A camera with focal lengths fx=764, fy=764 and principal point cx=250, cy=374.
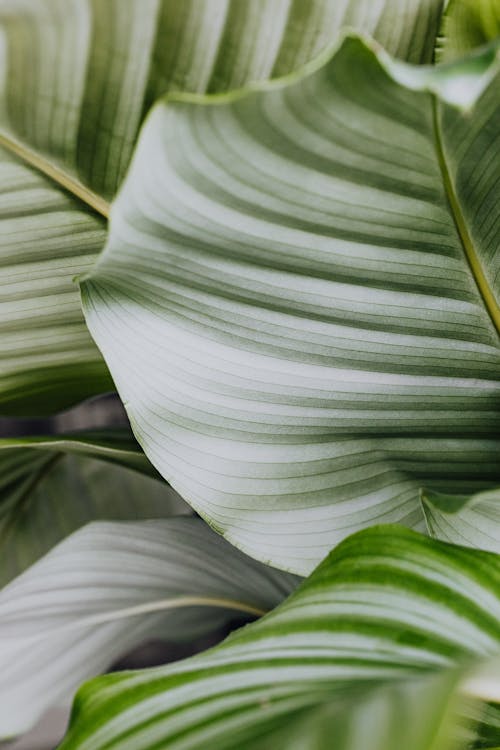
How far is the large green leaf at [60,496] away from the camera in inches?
15.9

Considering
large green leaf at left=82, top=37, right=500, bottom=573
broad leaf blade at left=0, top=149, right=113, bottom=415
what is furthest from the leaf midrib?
broad leaf blade at left=0, top=149, right=113, bottom=415

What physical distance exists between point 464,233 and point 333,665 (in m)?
0.12

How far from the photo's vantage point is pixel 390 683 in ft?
0.48

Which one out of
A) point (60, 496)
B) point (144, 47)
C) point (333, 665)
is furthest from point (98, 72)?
point (60, 496)

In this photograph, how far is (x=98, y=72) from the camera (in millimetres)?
213

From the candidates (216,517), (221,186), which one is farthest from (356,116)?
(216,517)

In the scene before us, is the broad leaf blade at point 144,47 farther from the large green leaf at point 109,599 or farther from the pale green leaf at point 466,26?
the large green leaf at point 109,599

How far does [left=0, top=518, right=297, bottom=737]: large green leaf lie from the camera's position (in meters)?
0.27

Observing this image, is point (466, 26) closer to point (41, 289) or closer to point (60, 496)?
point (41, 289)

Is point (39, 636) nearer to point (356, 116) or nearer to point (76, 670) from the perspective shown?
point (76, 670)

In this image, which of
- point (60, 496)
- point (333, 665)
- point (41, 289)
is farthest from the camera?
point (60, 496)

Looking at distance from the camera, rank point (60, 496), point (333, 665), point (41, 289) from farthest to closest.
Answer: point (60, 496) < point (41, 289) < point (333, 665)

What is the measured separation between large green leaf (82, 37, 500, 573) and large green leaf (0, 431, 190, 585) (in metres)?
0.12

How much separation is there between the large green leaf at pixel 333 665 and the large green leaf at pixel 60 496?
18 centimetres
